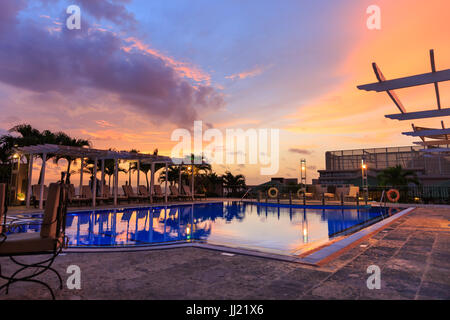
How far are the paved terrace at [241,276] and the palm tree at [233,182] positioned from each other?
69.8 ft

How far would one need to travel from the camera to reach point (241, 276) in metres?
2.95

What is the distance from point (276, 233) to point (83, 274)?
5802 mm

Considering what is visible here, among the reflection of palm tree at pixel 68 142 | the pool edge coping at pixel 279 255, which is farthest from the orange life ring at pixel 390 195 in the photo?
the reflection of palm tree at pixel 68 142

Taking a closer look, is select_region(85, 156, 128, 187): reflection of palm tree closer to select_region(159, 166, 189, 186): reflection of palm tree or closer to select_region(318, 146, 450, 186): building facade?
select_region(159, 166, 189, 186): reflection of palm tree

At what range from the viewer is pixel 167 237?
22.3 ft

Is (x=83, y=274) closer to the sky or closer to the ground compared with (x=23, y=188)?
closer to the ground

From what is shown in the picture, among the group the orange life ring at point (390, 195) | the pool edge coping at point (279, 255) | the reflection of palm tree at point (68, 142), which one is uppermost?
the reflection of palm tree at point (68, 142)

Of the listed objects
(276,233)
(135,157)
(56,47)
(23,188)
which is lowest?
(276,233)

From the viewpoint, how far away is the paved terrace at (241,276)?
2.43 metres

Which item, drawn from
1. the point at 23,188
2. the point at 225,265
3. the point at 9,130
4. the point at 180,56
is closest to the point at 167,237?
the point at 225,265

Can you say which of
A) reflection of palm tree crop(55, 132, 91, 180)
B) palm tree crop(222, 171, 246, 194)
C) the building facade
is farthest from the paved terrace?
the building facade

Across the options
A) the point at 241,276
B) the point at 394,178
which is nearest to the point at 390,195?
the point at 394,178

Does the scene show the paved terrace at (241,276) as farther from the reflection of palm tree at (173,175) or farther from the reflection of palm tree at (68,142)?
the reflection of palm tree at (173,175)
